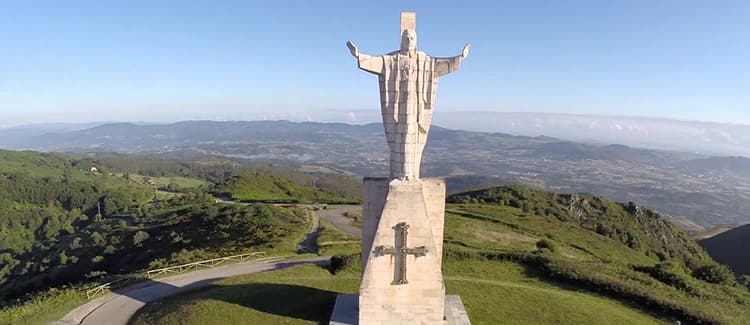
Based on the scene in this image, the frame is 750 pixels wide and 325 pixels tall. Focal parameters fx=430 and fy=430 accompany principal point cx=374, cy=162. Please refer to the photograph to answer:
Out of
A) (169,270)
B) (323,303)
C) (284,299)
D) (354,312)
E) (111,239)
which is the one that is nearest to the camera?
(354,312)

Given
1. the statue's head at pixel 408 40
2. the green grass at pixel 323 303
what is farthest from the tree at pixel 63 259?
the statue's head at pixel 408 40

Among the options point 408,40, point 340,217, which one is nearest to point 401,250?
point 408,40

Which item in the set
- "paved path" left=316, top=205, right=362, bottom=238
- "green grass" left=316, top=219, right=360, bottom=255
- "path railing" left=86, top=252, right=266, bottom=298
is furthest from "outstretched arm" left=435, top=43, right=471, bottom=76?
"paved path" left=316, top=205, right=362, bottom=238

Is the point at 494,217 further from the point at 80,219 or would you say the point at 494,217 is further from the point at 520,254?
the point at 80,219

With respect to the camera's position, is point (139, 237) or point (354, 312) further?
point (139, 237)

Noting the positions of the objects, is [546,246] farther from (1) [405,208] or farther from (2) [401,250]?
(1) [405,208]

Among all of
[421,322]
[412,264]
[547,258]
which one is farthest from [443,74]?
[547,258]

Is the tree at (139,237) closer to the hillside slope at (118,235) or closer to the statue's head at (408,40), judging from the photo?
the hillside slope at (118,235)
